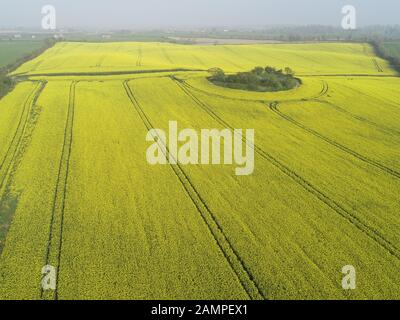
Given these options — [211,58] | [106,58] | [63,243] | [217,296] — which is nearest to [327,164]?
[217,296]

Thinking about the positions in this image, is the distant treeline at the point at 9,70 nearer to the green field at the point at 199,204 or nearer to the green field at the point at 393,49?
the green field at the point at 199,204

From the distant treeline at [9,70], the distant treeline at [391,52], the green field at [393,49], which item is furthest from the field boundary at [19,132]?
the green field at [393,49]

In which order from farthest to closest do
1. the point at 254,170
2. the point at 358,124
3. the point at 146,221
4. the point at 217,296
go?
1. the point at 358,124
2. the point at 254,170
3. the point at 146,221
4. the point at 217,296

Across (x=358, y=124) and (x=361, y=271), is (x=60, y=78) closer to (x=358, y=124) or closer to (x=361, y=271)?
(x=358, y=124)

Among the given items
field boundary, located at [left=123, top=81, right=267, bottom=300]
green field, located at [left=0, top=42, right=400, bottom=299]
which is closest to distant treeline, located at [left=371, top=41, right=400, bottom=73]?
green field, located at [left=0, top=42, right=400, bottom=299]

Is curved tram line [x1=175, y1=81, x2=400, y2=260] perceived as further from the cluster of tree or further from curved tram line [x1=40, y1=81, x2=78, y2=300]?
the cluster of tree

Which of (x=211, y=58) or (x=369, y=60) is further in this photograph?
(x=211, y=58)

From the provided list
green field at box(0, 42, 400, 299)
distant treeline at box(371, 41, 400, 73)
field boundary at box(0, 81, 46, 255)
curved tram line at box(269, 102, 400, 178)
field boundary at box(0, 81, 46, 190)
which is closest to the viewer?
green field at box(0, 42, 400, 299)

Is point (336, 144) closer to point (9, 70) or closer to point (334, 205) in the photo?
point (334, 205)
